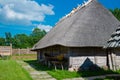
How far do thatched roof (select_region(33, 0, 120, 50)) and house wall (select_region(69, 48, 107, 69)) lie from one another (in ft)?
2.94

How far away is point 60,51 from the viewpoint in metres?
18.6

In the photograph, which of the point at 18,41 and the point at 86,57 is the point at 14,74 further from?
the point at 18,41

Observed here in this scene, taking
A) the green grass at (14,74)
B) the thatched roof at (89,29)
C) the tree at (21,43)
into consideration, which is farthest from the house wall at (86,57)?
the tree at (21,43)

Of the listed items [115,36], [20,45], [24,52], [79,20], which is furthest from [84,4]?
[20,45]

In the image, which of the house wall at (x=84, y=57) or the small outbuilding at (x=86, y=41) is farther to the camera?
the house wall at (x=84, y=57)

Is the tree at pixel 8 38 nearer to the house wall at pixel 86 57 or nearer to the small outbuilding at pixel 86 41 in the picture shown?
the small outbuilding at pixel 86 41

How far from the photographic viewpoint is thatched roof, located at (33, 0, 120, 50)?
16125 millimetres

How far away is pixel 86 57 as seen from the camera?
16.8 meters

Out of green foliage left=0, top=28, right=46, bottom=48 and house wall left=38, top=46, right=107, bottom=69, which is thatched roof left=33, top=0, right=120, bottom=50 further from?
green foliage left=0, top=28, right=46, bottom=48

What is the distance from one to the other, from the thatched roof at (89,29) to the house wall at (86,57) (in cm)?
90

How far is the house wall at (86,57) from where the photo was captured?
16.4 metres

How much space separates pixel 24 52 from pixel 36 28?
3279 cm

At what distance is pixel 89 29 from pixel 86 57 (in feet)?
7.66

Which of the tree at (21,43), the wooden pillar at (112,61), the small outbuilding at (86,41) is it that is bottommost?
the wooden pillar at (112,61)
